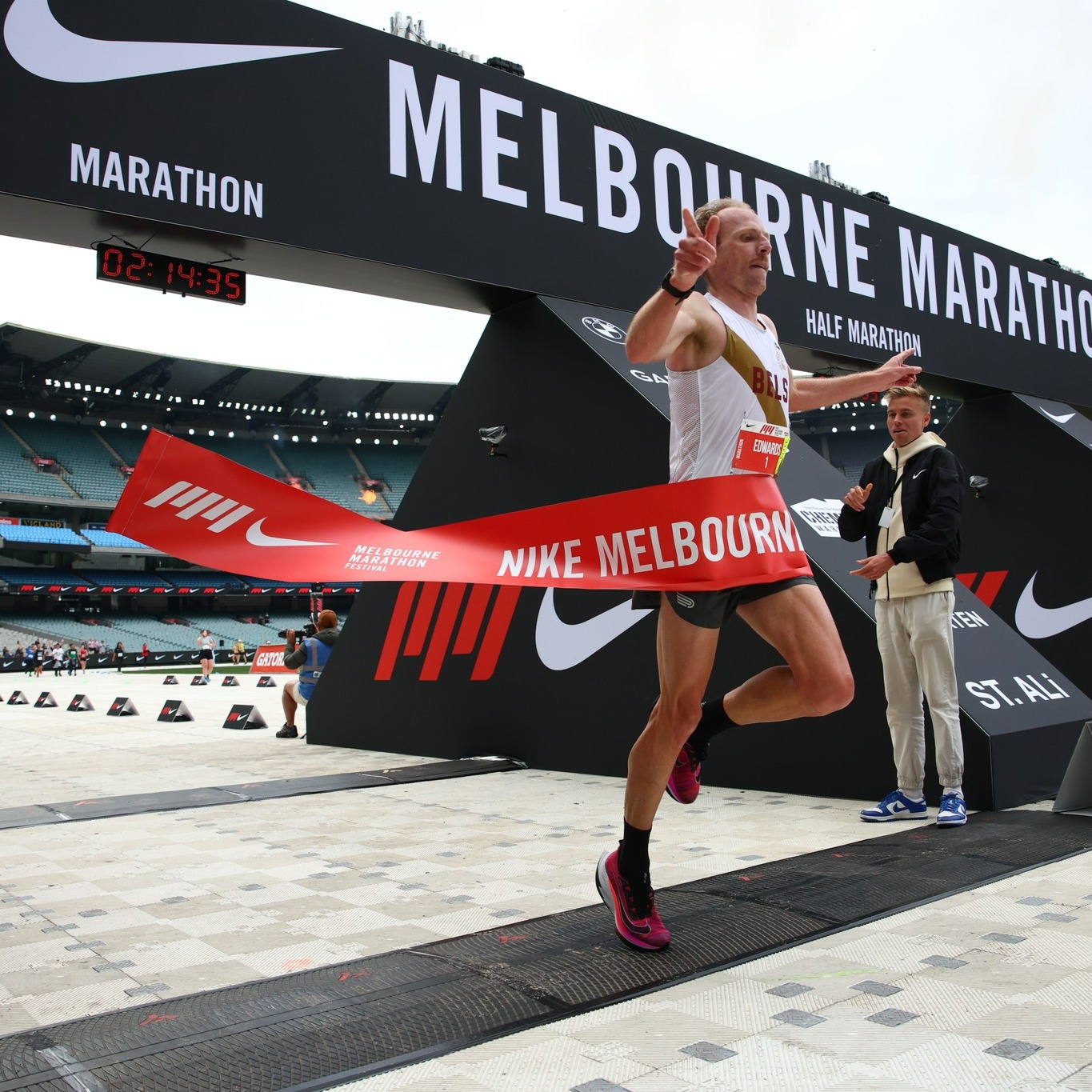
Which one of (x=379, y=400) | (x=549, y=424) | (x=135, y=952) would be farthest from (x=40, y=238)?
(x=379, y=400)

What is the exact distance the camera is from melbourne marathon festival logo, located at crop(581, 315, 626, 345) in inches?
255

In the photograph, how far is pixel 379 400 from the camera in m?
44.4

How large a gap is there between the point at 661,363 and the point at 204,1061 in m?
5.23

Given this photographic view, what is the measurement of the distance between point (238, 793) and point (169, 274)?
9.38 ft

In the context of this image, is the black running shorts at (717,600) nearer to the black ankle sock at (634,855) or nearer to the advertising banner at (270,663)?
the black ankle sock at (634,855)

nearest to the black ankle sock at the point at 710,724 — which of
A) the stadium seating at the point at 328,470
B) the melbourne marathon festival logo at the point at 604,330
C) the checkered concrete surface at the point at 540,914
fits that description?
the checkered concrete surface at the point at 540,914

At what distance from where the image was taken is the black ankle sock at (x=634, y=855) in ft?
8.43

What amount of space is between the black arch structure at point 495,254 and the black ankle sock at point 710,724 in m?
2.20

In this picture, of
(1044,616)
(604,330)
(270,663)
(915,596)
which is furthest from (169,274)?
(270,663)

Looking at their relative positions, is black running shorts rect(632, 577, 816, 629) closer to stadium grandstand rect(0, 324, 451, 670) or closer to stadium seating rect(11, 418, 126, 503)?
stadium grandstand rect(0, 324, 451, 670)

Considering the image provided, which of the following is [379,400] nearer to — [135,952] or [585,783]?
[585,783]

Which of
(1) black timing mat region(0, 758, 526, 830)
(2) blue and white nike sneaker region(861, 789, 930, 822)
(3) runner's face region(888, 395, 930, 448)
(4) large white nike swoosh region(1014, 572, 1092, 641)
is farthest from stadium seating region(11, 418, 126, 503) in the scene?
(2) blue and white nike sneaker region(861, 789, 930, 822)

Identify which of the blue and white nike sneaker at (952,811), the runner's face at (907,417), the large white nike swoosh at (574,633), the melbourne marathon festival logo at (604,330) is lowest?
the blue and white nike sneaker at (952,811)

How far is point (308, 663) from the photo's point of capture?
30.7 feet
